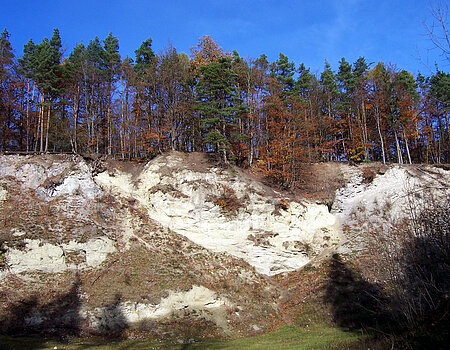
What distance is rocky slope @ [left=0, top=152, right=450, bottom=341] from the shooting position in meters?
17.5

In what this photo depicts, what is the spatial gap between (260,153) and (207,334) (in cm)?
2319

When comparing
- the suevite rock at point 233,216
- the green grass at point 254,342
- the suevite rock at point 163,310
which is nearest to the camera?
the green grass at point 254,342

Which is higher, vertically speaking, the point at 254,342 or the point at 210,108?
the point at 210,108

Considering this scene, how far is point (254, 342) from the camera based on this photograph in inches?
630

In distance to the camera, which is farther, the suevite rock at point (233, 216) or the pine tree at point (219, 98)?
the pine tree at point (219, 98)

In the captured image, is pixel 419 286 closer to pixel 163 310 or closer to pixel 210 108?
pixel 163 310

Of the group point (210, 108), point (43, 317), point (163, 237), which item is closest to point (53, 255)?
point (43, 317)

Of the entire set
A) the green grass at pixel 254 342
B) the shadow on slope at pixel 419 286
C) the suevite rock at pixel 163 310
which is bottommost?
the green grass at pixel 254 342

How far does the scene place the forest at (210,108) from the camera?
106 ft

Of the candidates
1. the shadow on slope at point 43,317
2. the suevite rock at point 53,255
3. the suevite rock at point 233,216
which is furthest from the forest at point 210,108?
the shadow on slope at point 43,317

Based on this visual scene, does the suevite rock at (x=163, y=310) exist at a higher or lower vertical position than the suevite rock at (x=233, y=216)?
lower

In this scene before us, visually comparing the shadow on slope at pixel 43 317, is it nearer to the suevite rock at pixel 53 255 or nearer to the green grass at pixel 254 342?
the green grass at pixel 254 342

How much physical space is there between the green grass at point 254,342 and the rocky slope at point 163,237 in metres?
1.48

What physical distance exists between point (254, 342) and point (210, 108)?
2146 cm
